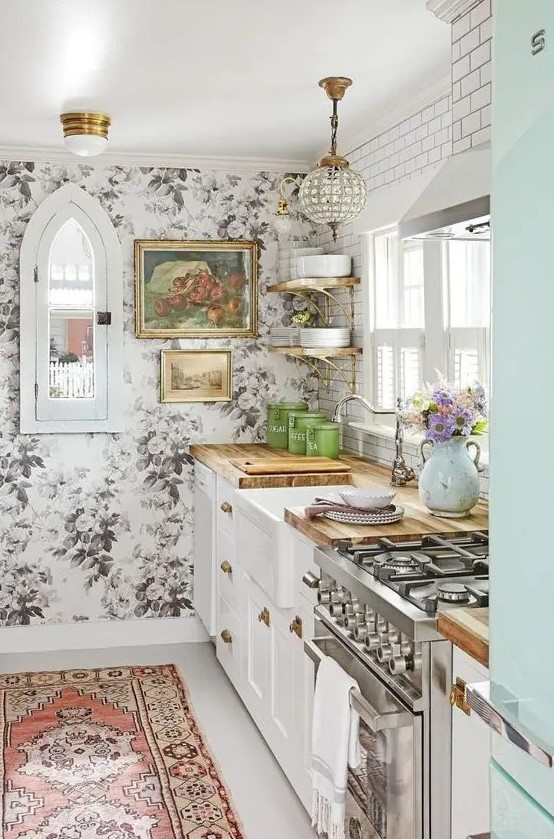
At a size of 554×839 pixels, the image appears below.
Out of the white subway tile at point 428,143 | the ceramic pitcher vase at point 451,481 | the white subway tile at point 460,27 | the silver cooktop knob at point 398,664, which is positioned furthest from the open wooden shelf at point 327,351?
the silver cooktop knob at point 398,664

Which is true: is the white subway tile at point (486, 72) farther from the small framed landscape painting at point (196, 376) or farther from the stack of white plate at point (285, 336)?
the small framed landscape painting at point (196, 376)

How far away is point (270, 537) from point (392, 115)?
1.93 meters

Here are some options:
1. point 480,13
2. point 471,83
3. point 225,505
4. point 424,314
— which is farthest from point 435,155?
point 225,505

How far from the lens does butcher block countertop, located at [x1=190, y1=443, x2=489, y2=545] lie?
9.12ft

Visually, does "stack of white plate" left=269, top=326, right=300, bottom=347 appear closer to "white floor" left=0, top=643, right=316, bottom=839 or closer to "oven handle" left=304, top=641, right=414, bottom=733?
"white floor" left=0, top=643, right=316, bottom=839

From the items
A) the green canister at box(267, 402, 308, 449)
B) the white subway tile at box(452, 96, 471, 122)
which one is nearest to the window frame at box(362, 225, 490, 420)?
the white subway tile at box(452, 96, 471, 122)

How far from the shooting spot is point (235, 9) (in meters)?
2.84

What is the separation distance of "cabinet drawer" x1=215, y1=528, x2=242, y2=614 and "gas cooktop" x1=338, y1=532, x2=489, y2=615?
1.46m

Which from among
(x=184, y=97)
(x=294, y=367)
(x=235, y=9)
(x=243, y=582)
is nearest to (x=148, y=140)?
(x=184, y=97)

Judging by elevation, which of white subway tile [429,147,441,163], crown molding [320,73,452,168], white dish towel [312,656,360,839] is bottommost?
white dish towel [312,656,360,839]

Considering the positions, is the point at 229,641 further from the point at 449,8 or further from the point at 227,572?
the point at 449,8

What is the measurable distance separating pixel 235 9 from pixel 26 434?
9.02ft

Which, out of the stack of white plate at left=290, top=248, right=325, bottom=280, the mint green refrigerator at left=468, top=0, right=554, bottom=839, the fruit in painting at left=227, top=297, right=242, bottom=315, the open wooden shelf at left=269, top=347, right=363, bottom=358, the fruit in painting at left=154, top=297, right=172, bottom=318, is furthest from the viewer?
the fruit in painting at left=227, top=297, right=242, bottom=315

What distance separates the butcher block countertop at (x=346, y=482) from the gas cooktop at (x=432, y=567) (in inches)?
2.1
